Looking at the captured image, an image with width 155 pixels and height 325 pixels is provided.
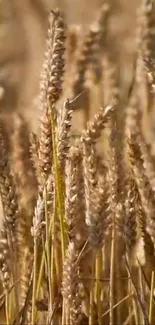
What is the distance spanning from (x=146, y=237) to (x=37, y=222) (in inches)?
6.5

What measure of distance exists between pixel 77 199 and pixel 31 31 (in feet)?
4.88

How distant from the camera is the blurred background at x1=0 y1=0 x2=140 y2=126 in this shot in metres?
2.02

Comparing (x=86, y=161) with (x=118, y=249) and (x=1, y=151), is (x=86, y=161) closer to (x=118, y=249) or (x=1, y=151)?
(x=1, y=151)

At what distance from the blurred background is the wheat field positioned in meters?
0.89

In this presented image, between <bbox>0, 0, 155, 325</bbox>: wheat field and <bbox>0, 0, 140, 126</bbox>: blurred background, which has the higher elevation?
A: <bbox>0, 0, 140, 126</bbox>: blurred background

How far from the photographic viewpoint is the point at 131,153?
0.75 meters

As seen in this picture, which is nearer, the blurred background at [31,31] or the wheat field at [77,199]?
the wheat field at [77,199]

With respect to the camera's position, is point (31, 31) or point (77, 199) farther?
point (31, 31)

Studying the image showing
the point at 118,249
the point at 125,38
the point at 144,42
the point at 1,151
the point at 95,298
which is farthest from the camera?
the point at 125,38

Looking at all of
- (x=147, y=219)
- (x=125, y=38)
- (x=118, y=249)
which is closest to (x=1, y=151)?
(x=147, y=219)

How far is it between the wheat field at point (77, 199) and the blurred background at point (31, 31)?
894 mm

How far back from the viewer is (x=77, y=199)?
0.72 m

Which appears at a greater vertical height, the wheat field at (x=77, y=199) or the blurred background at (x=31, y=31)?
the blurred background at (x=31, y=31)

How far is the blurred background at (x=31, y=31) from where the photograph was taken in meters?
2.02
